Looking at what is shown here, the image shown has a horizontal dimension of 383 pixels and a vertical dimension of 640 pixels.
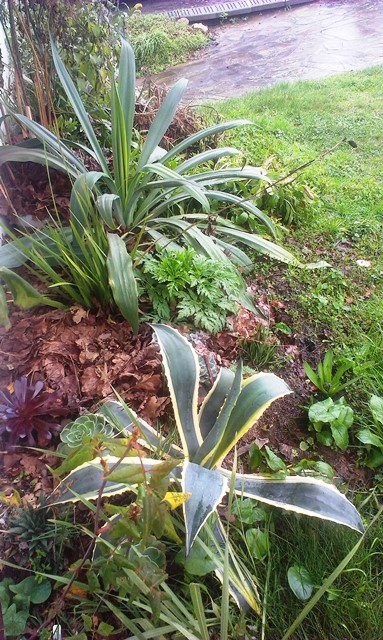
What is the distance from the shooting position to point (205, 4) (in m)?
7.36

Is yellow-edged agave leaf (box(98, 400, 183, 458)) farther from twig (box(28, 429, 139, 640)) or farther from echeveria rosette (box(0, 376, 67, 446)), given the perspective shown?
twig (box(28, 429, 139, 640))

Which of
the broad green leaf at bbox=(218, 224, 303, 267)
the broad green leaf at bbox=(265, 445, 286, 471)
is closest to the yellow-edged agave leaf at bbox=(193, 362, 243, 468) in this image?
the broad green leaf at bbox=(265, 445, 286, 471)

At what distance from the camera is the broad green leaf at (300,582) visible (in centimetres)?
127

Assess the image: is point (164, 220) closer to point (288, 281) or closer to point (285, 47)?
point (288, 281)

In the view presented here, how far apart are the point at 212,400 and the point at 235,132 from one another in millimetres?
2778

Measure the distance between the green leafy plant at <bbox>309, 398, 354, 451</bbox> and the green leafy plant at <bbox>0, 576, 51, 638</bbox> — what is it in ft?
3.43

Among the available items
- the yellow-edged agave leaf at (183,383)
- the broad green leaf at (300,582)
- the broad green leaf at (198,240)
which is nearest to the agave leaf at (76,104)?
the broad green leaf at (198,240)

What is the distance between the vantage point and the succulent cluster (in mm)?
1405

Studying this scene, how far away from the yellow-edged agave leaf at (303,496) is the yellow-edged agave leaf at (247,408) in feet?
0.38

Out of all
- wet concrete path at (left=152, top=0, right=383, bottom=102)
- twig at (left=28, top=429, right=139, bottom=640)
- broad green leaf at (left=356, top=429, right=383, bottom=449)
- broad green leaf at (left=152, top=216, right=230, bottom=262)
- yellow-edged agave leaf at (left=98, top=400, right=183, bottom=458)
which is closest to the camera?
twig at (left=28, top=429, right=139, bottom=640)

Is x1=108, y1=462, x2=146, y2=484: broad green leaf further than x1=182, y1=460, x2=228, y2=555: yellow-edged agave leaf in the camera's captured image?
No

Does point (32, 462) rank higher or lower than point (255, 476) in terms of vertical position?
higher

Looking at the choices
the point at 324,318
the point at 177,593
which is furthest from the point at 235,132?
the point at 177,593

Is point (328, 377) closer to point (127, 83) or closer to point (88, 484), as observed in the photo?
point (88, 484)
